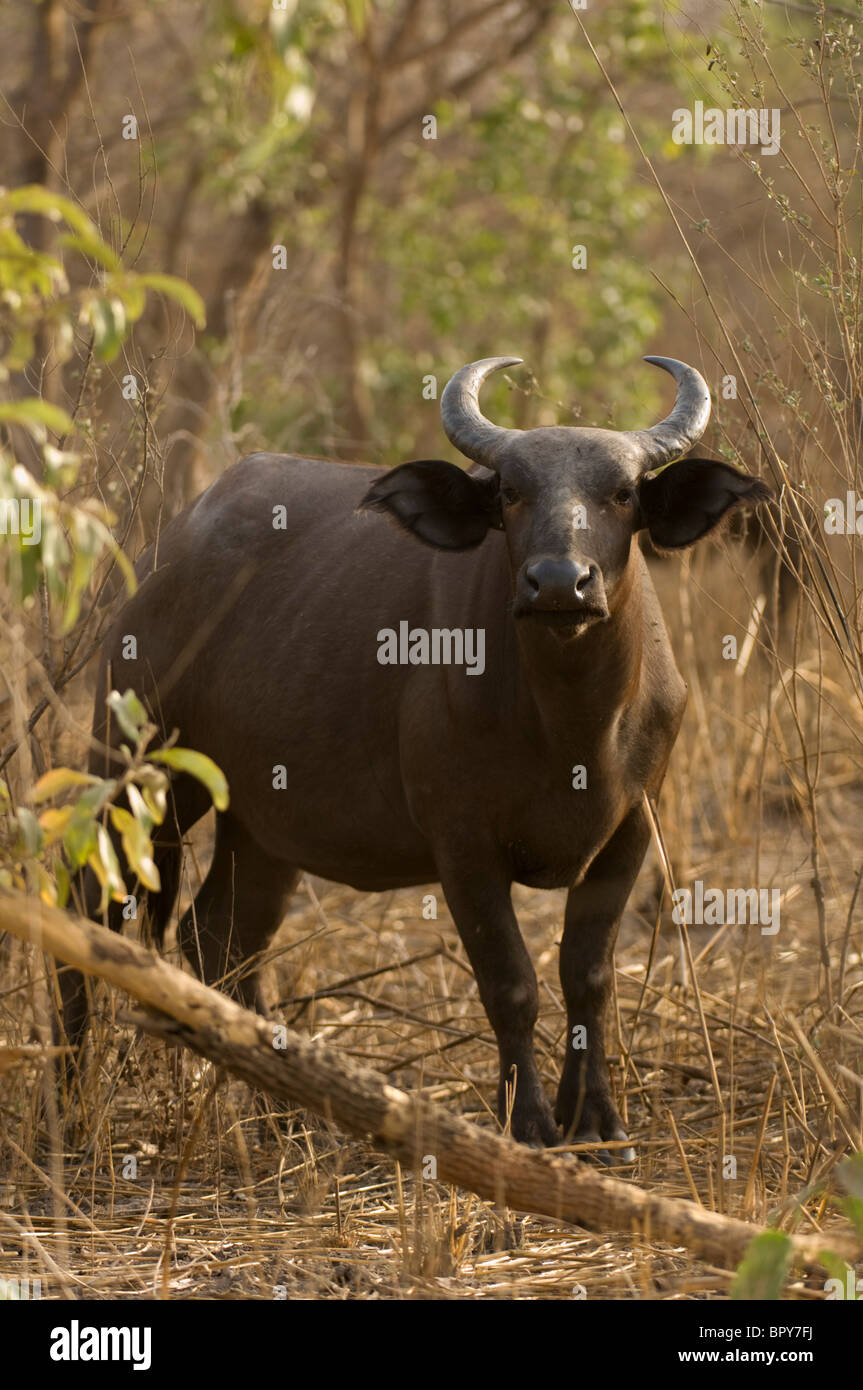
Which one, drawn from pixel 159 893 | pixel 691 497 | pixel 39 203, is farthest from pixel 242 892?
pixel 39 203

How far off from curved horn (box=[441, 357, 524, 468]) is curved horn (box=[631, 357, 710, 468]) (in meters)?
0.36

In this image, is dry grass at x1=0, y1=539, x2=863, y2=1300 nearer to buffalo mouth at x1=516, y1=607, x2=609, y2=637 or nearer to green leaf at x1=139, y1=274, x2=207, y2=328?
buffalo mouth at x1=516, y1=607, x2=609, y2=637

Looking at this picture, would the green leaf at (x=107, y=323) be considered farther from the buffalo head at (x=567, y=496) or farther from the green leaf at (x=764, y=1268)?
the green leaf at (x=764, y=1268)

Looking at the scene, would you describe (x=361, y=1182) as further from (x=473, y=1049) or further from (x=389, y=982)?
(x=389, y=982)

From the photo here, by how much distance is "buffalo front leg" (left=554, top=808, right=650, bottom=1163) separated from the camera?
180 inches

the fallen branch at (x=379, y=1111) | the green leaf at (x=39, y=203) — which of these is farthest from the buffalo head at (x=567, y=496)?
the green leaf at (x=39, y=203)

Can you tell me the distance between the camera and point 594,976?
15.1 ft

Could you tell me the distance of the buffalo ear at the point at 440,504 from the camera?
440 cm

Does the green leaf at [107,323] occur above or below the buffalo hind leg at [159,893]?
above

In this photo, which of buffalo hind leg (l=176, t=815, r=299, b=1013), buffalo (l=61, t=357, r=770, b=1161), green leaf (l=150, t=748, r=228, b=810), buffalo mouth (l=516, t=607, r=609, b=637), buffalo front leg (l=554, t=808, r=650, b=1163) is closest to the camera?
green leaf (l=150, t=748, r=228, b=810)

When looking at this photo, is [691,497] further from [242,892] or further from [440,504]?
[242,892]

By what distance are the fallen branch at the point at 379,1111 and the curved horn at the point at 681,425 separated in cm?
188

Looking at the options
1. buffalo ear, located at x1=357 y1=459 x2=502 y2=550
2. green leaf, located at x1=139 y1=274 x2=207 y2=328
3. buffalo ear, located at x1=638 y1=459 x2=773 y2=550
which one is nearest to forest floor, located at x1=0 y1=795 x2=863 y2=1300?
buffalo ear, located at x1=638 y1=459 x2=773 y2=550

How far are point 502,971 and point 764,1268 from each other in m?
1.59
